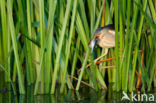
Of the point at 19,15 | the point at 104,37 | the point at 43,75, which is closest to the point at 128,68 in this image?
the point at 104,37

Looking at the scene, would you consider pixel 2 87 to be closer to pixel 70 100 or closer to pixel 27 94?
pixel 27 94

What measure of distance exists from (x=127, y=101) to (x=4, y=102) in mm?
868

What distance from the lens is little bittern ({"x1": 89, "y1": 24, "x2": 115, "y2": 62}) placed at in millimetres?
2322

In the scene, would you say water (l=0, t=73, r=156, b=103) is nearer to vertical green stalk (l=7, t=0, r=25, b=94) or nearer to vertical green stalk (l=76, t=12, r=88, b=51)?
vertical green stalk (l=7, t=0, r=25, b=94)

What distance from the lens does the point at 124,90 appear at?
2141 mm

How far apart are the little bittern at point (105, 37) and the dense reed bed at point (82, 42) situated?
0.20 feet

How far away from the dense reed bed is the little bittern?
2.3 inches

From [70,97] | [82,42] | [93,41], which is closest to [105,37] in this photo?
[93,41]

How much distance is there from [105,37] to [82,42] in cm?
21

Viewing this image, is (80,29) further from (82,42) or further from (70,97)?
(70,97)

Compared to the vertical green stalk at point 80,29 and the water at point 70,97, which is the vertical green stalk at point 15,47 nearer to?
the water at point 70,97

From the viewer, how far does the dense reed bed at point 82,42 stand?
2.09m

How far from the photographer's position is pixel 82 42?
2307 mm

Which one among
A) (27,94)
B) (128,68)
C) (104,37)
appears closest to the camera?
(128,68)
